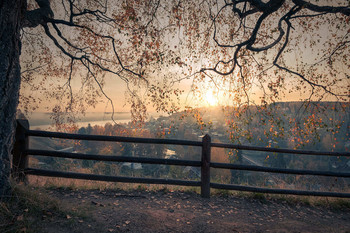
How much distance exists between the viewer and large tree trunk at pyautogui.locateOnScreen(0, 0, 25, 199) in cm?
410

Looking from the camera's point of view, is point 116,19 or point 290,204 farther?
point 116,19

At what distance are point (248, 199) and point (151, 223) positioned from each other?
319cm

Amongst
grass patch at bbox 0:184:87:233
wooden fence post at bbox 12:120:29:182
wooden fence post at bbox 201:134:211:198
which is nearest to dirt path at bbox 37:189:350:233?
grass patch at bbox 0:184:87:233

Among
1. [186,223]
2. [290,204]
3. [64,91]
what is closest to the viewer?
[186,223]

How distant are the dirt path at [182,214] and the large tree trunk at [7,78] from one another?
4.77 ft

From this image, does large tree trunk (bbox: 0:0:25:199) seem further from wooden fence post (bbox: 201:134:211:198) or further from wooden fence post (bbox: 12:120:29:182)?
wooden fence post (bbox: 201:134:211:198)

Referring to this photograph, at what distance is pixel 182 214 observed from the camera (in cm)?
468

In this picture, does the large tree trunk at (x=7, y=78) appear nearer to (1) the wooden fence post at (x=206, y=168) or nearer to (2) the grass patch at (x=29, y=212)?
(2) the grass patch at (x=29, y=212)

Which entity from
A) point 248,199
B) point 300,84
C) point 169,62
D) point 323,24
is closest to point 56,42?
point 169,62

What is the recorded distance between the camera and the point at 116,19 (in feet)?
25.7

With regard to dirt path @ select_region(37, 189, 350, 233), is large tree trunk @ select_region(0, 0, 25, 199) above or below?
above

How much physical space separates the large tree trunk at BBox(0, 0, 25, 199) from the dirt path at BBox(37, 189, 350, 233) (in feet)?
4.77

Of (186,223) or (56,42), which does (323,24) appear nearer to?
(186,223)

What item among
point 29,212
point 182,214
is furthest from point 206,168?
point 29,212
